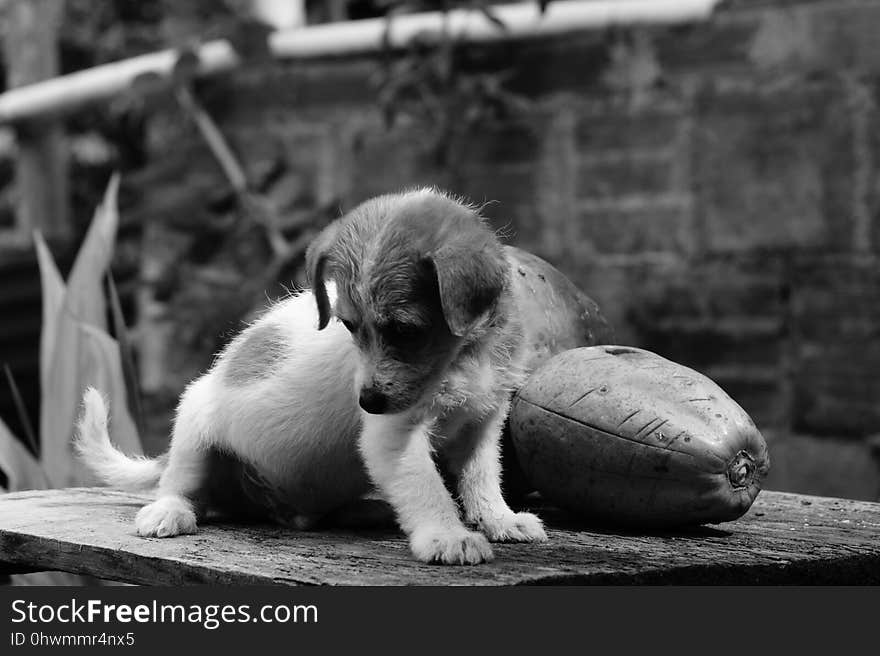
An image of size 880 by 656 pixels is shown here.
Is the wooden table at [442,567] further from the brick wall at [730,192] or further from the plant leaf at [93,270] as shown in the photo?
the brick wall at [730,192]

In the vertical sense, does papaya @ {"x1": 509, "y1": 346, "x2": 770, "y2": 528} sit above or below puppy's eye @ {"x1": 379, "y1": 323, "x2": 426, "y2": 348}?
below

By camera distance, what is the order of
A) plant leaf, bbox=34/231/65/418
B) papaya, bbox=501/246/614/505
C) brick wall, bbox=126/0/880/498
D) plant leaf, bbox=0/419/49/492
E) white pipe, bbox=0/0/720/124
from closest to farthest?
papaya, bbox=501/246/614/505
plant leaf, bbox=0/419/49/492
plant leaf, bbox=34/231/65/418
brick wall, bbox=126/0/880/498
white pipe, bbox=0/0/720/124

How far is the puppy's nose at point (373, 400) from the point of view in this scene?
2059mm

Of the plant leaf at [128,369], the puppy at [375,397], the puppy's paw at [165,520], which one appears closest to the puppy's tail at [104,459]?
the puppy at [375,397]

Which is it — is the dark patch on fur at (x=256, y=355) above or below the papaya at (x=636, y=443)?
above

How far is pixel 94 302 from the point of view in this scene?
12.1 feet

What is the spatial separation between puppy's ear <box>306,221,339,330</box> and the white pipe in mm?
2458

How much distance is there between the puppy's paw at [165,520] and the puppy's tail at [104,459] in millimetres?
297

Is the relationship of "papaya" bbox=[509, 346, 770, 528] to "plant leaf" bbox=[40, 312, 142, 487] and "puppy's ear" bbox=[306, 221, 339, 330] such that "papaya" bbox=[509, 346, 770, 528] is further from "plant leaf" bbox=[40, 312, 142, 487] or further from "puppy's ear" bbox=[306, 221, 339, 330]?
"plant leaf" bbox=[40, 312, 142, 487]

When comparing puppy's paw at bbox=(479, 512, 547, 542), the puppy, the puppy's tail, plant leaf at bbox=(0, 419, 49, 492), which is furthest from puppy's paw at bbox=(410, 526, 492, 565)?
Answer: plant leaf at bbox=(0, 419, 49, 492)

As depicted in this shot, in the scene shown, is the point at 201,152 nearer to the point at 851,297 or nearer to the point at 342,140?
the point at 342,140

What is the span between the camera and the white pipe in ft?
14.7

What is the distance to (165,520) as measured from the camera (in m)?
2.29

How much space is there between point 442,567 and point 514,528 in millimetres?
318
